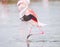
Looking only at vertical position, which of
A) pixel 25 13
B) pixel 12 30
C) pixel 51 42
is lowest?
pixel 12 30

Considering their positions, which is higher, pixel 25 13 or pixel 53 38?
pixel 25 13

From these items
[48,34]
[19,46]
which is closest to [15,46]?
[19,46]

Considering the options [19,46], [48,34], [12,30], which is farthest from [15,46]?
[12,30]

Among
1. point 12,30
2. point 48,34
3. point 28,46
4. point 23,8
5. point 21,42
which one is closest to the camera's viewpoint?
point 23,8

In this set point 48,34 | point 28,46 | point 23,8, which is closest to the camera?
point 23,8

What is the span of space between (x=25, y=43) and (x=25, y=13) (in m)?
1.25

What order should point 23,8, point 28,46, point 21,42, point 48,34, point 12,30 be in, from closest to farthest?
1. point 23,8
2. point 28,46
3. point 21,42
4. point 48,34
5. point 12,30

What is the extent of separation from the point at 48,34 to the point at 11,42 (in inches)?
63.0

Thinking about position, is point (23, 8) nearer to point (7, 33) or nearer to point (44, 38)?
point (44, 38)

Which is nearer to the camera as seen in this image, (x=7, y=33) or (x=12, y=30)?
(x=7, y=33)

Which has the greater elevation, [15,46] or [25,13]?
[25,13]

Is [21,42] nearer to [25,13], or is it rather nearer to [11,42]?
[11,42]

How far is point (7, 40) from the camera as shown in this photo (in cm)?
847

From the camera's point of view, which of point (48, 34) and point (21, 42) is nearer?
point (21, 42)
